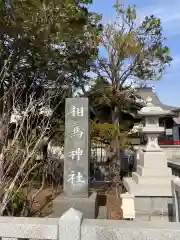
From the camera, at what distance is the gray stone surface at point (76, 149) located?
5215 mm

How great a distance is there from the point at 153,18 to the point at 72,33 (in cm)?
403

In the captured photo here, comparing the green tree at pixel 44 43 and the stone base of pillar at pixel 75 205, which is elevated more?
the green tree at pixel 44 43

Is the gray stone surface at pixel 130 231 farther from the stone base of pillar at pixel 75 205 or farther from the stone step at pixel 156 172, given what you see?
the stone step at pixel 156 172

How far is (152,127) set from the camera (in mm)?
7863

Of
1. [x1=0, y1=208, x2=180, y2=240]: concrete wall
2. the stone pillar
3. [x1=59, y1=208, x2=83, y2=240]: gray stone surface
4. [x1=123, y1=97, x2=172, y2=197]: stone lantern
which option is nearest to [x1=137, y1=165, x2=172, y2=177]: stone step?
[x1=123, y1=97, x2=172, y2=197]: stone lantern

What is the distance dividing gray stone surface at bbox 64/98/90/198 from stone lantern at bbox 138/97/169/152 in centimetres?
298

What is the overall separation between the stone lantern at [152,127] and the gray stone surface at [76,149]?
2983 mm

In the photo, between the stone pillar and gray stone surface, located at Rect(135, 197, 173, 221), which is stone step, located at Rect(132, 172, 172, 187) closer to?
gray stone surface, located at Rect(135, 197, 173, 221)

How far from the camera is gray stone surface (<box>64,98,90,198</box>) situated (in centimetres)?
521

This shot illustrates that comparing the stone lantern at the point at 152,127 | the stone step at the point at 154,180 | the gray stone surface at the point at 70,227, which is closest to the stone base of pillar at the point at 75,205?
the stone step at the point at 154,180

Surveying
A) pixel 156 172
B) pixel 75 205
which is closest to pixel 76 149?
pixel 75 205

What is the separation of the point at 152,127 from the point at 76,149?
11.1ft

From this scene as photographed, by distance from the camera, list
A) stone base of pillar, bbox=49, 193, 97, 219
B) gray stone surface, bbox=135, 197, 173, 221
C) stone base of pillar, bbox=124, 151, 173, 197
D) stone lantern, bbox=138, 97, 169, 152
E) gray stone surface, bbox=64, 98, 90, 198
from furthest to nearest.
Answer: stone lantern, bbox=138, 97, 169, 152
stone base of pillar, bbox=124, 151, 173, 197
gray stone surface, bbox=135, 197, 173, 221
gray stone surface, bbox=64, 98, 90, 198
stone base of pillar, bbox=49, 193, 97, 219

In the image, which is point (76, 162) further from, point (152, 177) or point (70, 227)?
point (70, 227)
